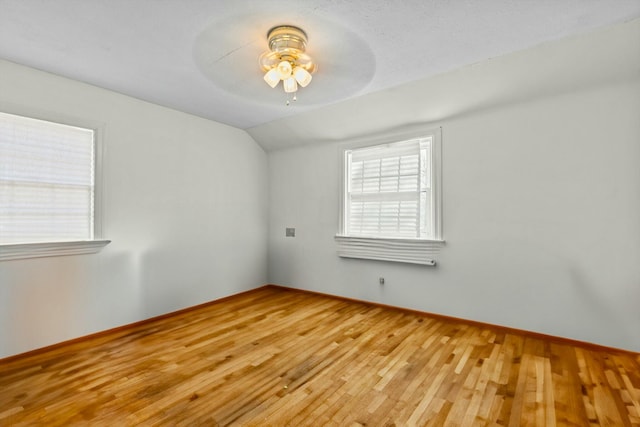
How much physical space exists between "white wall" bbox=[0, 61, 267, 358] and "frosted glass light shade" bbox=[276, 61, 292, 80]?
2.06 meters

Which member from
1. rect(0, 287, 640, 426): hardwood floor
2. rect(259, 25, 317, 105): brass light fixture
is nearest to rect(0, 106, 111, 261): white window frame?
rect(0, 287, 640, 426): hardwood floor

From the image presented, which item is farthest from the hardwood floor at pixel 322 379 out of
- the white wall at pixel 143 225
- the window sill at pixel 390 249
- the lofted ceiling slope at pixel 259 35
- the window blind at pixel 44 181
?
the lofted ceiling slope at pixel 259 35

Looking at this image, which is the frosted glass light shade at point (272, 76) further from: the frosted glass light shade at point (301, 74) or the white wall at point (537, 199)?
the white wall at point (537, 199)

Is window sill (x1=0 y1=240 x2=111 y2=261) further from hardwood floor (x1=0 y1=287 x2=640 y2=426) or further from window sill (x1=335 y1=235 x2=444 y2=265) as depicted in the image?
window sill (x1=335 y1=235 x2=444 y2=265)

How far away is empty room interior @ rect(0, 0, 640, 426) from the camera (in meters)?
1.98

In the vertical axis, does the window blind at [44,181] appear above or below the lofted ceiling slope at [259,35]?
below

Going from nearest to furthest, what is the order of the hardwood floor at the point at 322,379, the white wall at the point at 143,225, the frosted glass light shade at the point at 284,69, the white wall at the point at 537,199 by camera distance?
the hardwood floor at the point at 322,379 < the frosted glass light shade at the point at 284,69 < the white wall at the point at 537,199 < the white wall at the point at 143,225

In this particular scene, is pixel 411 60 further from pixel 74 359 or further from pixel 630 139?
pixel 74 359

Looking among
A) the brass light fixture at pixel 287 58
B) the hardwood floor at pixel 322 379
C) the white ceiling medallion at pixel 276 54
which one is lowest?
the hardwood floor at pixel 322 379

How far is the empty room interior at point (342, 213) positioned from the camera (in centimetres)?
198

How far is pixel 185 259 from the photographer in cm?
389

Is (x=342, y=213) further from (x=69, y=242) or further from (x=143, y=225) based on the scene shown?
(x=69, y=242)

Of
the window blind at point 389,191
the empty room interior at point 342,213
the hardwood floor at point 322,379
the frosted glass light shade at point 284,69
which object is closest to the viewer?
the hardwood floor at point 322,379

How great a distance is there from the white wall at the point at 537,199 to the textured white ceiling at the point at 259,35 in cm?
42
